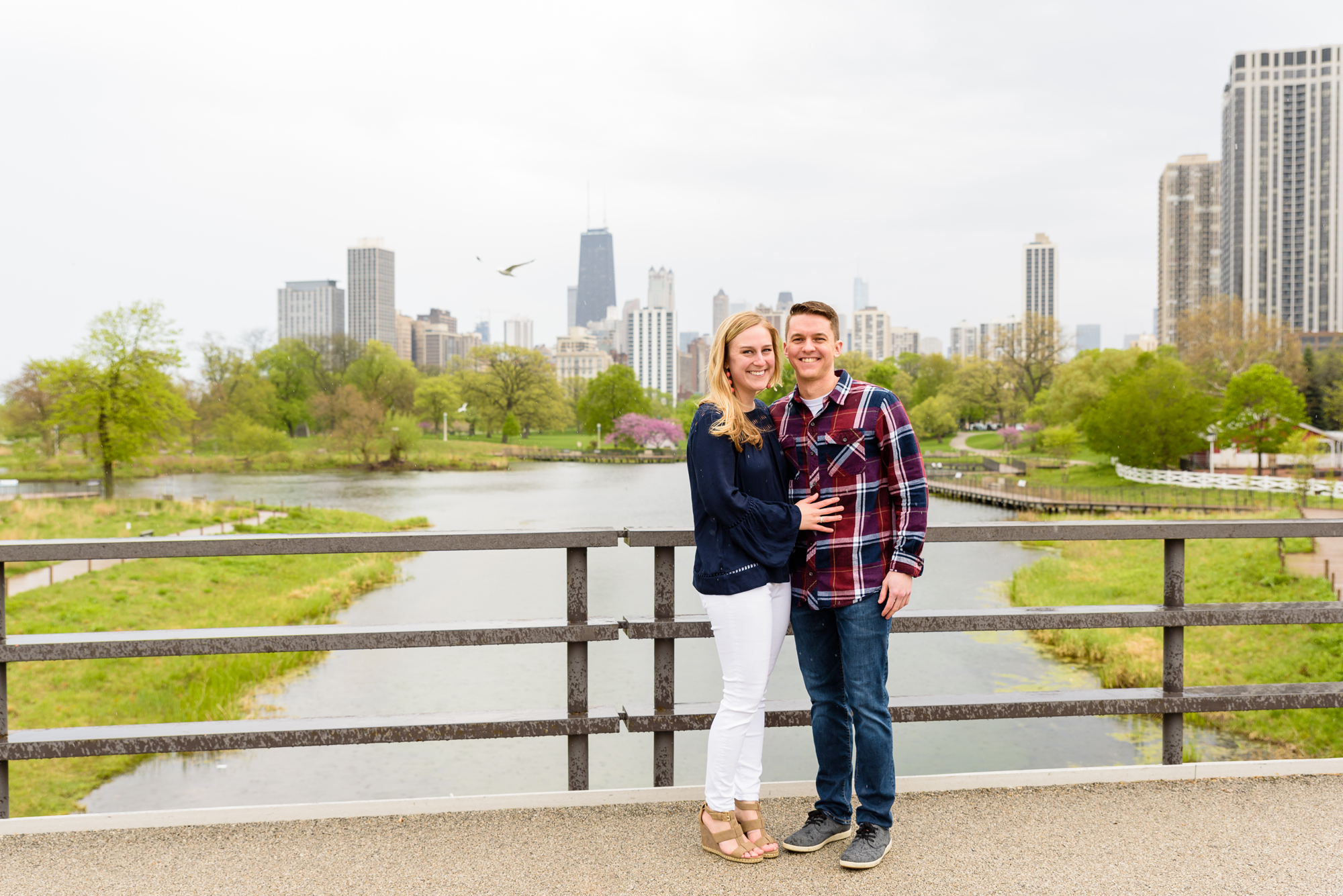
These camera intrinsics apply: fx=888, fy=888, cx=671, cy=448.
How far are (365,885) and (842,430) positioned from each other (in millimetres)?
1984

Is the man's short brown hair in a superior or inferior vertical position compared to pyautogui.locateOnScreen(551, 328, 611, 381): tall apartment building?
inferior

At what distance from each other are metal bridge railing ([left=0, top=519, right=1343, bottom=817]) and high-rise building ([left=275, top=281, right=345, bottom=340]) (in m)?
189

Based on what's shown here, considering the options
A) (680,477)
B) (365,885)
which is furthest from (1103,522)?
(680,477)

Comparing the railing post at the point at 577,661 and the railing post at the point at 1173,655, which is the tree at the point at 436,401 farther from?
the railing post at the point at 1173,655

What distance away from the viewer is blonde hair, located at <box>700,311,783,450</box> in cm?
270

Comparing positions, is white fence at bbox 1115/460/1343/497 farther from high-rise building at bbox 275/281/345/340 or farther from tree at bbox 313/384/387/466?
high-rise building at bbox 275/281/345/340

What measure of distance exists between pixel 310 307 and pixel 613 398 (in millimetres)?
121437

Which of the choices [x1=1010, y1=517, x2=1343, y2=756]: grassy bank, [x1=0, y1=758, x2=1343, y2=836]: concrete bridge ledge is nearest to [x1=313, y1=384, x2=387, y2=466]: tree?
[x1=1010, y1=517, x2=1343, y2=756]: grassy bank

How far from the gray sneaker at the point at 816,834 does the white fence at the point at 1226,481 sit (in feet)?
132

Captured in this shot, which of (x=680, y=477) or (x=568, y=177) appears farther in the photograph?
(x=568, y=177)

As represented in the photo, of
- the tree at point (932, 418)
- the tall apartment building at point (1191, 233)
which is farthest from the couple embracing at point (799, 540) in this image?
the tall apartment building at point (1191, 233)

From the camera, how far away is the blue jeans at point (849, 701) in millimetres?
2826

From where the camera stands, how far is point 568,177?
17288 centimetres

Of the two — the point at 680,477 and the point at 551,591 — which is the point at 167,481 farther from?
the point at 551,591
